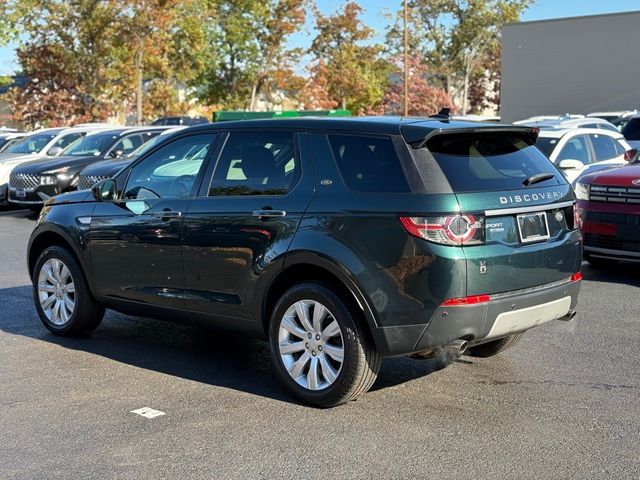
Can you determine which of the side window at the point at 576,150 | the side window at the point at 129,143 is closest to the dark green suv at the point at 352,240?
the side window at the point at 576,150

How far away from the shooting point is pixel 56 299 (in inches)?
286

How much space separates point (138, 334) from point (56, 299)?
2.43ft

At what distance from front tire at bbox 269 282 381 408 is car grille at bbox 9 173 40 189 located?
480 inches

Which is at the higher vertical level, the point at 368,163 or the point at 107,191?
the point at 368,163

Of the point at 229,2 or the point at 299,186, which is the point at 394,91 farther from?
the point at 299,186

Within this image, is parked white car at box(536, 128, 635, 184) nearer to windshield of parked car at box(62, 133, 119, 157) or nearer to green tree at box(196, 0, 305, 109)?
windshield of parked car at box(62, 133, 119, 157)

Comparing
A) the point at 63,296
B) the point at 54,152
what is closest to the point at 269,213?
the point at 63,296

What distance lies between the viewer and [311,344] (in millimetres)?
5402

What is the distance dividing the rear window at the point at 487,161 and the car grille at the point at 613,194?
12.3 ft

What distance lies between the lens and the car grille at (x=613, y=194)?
920 centimetres

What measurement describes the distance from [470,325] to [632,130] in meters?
15.1

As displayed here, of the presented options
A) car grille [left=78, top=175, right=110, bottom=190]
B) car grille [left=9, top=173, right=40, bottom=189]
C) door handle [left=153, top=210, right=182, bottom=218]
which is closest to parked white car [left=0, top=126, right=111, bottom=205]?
car grille [left=9, top=173, right=40, bottom=189]

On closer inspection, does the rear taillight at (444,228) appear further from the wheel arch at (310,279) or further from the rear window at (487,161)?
the wheel arch at (310,279)

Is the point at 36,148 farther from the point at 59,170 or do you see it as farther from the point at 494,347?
the point at 494,347
